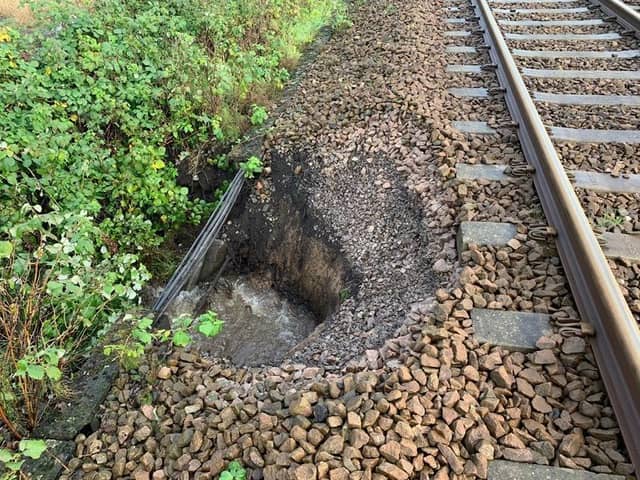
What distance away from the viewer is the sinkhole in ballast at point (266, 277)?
13.7 ft

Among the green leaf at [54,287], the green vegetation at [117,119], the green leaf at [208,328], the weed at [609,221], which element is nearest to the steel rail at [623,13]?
the weed at [609,221]

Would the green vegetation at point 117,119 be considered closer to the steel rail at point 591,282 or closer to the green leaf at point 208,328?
the green leaf at point 208,328

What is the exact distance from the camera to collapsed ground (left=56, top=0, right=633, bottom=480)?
1.91 meters

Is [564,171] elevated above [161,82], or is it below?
below

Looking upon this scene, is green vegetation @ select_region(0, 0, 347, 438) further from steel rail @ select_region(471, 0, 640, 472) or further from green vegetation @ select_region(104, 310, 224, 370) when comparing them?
steel rail @ select_region(471, 0, 640, 472)

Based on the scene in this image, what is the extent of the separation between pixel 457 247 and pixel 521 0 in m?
5.78

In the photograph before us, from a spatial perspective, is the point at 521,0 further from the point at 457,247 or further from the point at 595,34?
the point at 457,247

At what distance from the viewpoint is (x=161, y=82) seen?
4.86m

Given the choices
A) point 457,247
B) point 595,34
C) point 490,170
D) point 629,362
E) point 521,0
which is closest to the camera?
point 629,362

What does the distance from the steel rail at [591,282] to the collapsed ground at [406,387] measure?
0.07 meters

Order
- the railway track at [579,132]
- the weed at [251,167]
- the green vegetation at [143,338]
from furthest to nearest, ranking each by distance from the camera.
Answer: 1. the weed at [251,167]
2. the green vegetation at [143,338]
3. the railway track at [579,132]

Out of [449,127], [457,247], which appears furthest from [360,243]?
[449,127]

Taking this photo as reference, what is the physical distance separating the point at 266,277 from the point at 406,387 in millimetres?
2809

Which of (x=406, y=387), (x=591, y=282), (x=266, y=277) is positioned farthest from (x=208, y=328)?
(x=266, y=277)
